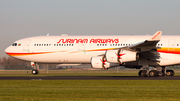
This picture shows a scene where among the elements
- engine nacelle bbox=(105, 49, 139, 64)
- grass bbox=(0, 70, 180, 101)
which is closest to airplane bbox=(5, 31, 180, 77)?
engine nacelle bbox=(105, 49, 139, 64)

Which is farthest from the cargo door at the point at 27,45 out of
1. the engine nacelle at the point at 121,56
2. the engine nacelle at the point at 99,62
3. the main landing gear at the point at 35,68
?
the engine nacelle at the point at 121,56

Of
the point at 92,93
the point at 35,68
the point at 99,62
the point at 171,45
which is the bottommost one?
the point at 92,93

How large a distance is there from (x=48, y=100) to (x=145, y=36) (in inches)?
903

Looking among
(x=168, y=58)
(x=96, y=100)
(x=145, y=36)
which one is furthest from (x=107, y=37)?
(x=96, y=100)

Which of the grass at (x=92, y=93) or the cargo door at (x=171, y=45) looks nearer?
the grass at (x=92, y=93)

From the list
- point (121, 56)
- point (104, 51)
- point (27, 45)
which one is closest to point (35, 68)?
point (27, 45)

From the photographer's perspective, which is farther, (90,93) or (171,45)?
(171,45)

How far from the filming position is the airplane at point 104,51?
2869 centimetres

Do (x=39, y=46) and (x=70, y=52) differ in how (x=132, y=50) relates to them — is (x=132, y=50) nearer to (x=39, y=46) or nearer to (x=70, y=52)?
(x=70, y=52)

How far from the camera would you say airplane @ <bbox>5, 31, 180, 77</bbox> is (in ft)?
94.1

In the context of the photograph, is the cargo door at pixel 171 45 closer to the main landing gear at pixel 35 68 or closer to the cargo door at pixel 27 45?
the main landing gear at pixel 35 68

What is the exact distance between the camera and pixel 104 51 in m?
32.5

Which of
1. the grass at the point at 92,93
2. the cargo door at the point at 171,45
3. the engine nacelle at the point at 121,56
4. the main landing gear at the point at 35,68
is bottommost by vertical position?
the grass at the point at 92,93

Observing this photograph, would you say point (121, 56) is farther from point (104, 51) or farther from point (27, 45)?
point (27, 45)
